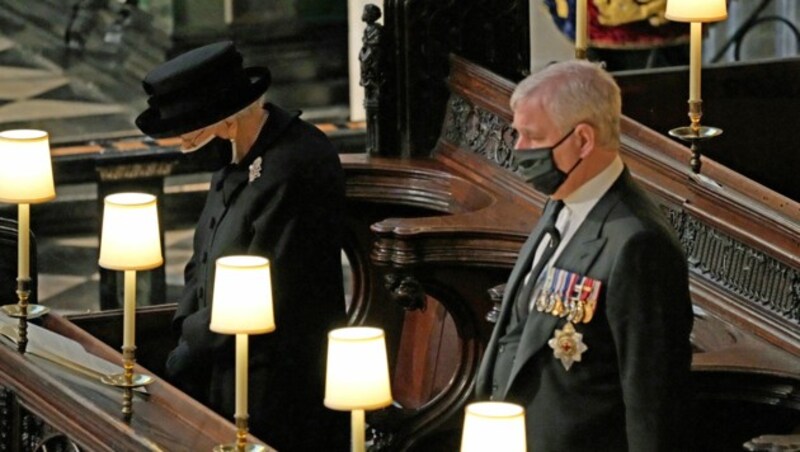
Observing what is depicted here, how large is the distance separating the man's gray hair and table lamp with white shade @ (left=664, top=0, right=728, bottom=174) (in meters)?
1.27

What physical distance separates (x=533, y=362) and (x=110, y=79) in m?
9.20

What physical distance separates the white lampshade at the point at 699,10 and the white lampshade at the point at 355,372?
6.40 feet

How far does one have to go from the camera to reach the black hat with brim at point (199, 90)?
5414mm

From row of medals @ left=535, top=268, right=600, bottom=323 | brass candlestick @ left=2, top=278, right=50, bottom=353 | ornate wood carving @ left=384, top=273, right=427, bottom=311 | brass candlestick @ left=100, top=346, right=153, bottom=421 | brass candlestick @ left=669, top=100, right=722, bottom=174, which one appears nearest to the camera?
row of medals @ left=535, top=268, right=600, bottom=323

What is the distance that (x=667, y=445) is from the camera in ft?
13.7

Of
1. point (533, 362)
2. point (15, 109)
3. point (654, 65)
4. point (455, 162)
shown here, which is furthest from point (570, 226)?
point (15, 109)

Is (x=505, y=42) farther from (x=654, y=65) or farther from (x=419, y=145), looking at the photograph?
(x=654, y=65)

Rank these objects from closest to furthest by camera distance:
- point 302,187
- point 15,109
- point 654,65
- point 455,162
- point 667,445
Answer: point 667,445 < point 302,187 < point 455,162 < point 654,65 < point 15,109

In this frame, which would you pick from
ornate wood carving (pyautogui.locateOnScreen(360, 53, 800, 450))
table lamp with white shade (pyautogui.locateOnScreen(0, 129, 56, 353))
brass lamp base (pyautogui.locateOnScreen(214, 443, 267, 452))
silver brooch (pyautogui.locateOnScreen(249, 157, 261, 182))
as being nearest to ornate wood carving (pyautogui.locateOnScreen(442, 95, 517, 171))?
ornate wood carving (pyautogui.locateOnScreen(360, 53, 800, 450))

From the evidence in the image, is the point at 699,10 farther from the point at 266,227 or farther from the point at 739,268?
the point at 266,227

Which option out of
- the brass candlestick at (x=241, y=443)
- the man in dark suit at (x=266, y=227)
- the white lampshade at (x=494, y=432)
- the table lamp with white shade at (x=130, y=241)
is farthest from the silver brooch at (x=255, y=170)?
the white lampshade at (x=494, y=432)

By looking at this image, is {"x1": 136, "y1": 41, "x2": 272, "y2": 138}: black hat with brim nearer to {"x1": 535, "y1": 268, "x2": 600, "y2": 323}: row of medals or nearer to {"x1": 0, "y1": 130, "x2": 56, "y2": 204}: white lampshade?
{"x1": 0, "y1": 130, "x2": 56, "y2": 204}: white lampshade

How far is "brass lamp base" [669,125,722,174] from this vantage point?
557 cm

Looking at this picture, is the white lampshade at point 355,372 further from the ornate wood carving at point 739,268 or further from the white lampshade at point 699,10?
the white lampshade at point 699,10
